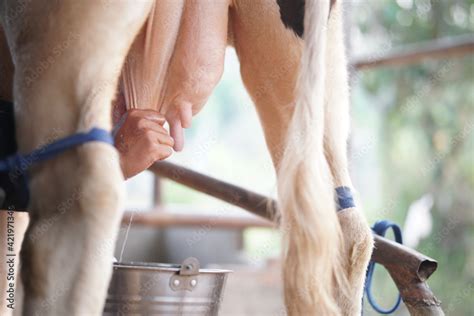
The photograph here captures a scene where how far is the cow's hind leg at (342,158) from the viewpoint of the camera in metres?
1.38

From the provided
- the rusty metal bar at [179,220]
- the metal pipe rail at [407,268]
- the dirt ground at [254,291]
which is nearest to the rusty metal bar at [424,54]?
the rusty metal bar at [179,220]

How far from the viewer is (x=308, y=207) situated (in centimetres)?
120

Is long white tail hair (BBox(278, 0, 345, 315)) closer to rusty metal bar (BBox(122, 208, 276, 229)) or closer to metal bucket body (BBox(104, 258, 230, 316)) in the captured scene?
metal bucket body (BBox(104, 258, 230, 316))

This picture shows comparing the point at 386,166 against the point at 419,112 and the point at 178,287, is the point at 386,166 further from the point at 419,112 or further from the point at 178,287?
the point at 178,287

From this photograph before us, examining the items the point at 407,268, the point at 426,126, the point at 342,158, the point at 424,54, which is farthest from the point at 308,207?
the point at 426,126

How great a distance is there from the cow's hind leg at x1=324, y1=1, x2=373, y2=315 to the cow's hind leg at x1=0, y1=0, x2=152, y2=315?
44 centimetres

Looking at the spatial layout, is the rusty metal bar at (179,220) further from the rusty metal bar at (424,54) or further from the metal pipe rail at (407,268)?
the metal pipe rail at (407,268)

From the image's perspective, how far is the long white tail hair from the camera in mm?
1194

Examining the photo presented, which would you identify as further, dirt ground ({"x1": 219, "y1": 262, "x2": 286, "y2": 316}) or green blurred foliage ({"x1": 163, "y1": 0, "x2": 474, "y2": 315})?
green blurred foliage ({"x1": 163, "y1": 0, "x2": 474, "y2": 315})

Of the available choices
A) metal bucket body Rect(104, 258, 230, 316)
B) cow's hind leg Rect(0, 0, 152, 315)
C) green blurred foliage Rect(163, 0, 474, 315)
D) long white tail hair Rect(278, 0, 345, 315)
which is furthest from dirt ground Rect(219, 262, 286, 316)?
green blurred foliage Rect(163, 0, 474, 315)

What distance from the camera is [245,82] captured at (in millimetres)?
1517

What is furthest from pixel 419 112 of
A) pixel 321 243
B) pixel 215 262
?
pixel 321 243

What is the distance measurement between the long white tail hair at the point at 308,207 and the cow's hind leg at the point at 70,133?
27 centimetres

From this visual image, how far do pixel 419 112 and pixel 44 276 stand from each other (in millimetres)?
6653
